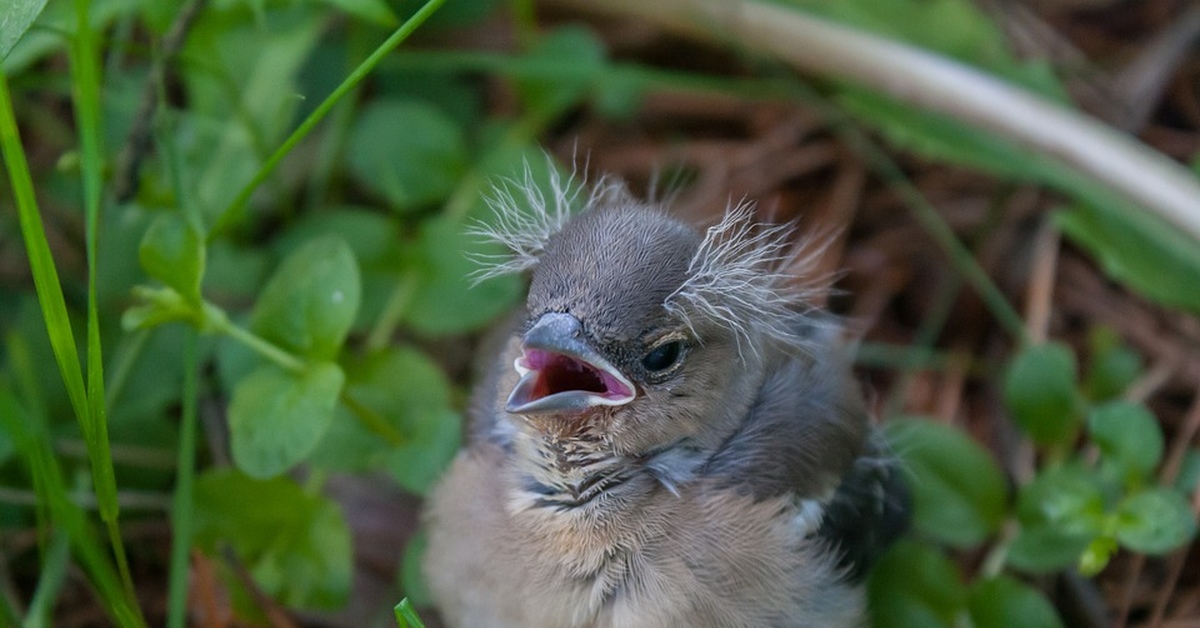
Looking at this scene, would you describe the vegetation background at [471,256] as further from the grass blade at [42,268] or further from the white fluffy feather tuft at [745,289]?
the white fluffy feather tuft at [745,289]

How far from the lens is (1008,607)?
6.80ft

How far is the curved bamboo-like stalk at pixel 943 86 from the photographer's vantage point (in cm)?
240

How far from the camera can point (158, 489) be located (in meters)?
2.37

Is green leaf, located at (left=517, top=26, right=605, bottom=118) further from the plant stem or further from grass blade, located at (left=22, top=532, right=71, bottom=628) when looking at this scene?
grass blade, located at (left=22, top=532, right=71, bottom=628)

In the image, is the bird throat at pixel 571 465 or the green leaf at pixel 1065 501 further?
the green leaf at pixel 1065 501

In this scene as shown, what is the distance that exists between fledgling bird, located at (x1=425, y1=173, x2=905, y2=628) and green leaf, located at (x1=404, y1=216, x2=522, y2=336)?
1.14ft

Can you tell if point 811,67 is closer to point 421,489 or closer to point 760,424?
point 760,424

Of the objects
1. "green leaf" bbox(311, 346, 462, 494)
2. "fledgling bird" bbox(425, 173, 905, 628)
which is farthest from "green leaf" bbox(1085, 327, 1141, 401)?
"green leaf" bbox(311, 346, 462, 494)

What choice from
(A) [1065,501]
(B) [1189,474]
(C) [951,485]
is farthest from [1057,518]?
(B) [1189,474]

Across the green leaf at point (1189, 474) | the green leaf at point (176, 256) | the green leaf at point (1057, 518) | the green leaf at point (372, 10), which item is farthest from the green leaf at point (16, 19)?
the green leaf at point (1189, 474)

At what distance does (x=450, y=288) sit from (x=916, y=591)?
111 cm

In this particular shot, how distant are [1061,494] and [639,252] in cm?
93

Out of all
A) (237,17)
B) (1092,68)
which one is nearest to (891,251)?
(1092,68)

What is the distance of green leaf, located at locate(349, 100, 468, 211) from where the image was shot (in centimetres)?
265
